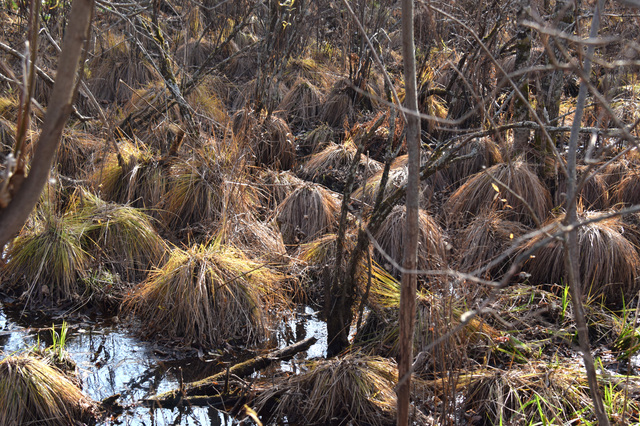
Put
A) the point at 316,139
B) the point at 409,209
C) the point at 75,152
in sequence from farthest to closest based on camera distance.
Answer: the point at 316,139, the point at 75,152, the point at 409,209

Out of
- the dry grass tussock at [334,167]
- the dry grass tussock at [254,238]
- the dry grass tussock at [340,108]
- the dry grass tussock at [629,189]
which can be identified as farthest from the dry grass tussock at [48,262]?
the dry grass tussock at [629,189]

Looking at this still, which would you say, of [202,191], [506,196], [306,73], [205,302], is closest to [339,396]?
[205,302]

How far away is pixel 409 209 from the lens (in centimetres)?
190

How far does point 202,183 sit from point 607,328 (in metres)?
3.45

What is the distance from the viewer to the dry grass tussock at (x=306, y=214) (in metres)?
5.30

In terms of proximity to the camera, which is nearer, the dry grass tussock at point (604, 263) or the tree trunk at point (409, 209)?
the tree trunk at point (409, 209)

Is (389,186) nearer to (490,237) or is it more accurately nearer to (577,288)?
(490,237)

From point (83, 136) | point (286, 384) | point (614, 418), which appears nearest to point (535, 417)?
point (614, 418)

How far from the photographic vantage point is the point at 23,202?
0.94m

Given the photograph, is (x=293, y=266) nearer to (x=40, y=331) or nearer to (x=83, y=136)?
(x=40, y=331)

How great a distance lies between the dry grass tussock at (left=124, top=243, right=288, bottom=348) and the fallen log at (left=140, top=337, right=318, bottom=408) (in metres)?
0.41

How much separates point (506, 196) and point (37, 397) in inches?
159

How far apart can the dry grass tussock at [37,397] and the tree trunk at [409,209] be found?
5.93 feet

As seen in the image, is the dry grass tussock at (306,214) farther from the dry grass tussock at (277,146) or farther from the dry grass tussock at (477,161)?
the dry grass tussock at (477,161)
